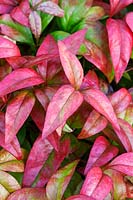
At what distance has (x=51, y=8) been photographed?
1.08 metres

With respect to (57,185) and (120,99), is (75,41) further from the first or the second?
(57,185)

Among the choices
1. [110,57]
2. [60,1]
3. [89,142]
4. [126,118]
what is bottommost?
[89,142]

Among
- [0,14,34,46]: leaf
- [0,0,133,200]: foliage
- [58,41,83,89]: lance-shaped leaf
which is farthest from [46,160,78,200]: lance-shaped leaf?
[0,14,34,46]: leaf

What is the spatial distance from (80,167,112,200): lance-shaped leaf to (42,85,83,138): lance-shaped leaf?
6.2 inches

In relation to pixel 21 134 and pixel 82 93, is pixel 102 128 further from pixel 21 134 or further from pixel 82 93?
pixel 21 134

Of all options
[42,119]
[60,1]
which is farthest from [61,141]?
[60,1]

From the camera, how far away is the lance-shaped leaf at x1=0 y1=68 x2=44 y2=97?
3.09 feet

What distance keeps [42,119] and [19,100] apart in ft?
0.24

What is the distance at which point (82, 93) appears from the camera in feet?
3.23

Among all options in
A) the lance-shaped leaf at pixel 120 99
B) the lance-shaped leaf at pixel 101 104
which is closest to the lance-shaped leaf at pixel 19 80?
the lance-shaped leaf at pixel 101 104

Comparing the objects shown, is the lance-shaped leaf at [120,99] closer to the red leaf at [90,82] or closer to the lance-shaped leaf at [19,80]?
the red leaf at [90,82]

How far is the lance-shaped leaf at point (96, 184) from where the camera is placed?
966 mm

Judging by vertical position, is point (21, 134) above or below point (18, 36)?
below

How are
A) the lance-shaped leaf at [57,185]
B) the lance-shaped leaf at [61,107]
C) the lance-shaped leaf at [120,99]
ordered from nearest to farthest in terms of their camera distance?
the lance-shaped leaf at [61,107] → the lance-shaped leaf at [57,185] → the lance-shaped leaf at [120,99]
